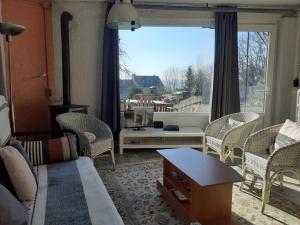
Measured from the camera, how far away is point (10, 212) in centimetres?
120

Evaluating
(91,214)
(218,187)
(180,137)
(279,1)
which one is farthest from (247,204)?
(279,1)

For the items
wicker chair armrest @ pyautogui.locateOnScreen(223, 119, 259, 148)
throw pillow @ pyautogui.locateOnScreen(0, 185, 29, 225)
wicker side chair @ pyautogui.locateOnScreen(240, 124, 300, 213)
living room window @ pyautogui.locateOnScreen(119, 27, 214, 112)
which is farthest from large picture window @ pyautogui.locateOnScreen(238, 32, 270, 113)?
throw pillow @ pyautogui.locateOnScreen(0, 185, 29, 225)

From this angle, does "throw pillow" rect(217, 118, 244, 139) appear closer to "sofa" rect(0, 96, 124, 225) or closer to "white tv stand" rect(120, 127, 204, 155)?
"white tv stand" rect(120, 127, 204, 155)

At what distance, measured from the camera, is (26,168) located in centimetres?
173

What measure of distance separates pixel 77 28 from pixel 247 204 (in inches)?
125

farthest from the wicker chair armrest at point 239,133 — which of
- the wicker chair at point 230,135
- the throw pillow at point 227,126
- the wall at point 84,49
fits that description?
the wall at point 84,49

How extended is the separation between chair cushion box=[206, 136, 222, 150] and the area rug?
0.52m

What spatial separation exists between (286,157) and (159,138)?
6.90 feet

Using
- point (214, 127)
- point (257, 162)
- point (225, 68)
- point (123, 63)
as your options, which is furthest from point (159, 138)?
point (257, 162)

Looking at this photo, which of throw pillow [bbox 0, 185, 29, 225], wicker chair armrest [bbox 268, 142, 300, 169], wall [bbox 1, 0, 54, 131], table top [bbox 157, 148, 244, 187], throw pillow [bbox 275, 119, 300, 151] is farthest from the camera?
wall [bbox 1, 0, 54, 131]

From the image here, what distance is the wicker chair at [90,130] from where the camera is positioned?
2828mm

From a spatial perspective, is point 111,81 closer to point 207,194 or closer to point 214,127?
point 214,127

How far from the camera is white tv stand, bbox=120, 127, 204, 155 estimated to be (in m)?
3.79

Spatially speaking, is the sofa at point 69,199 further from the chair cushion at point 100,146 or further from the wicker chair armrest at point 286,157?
the wicker chair armrest at point 286,157
